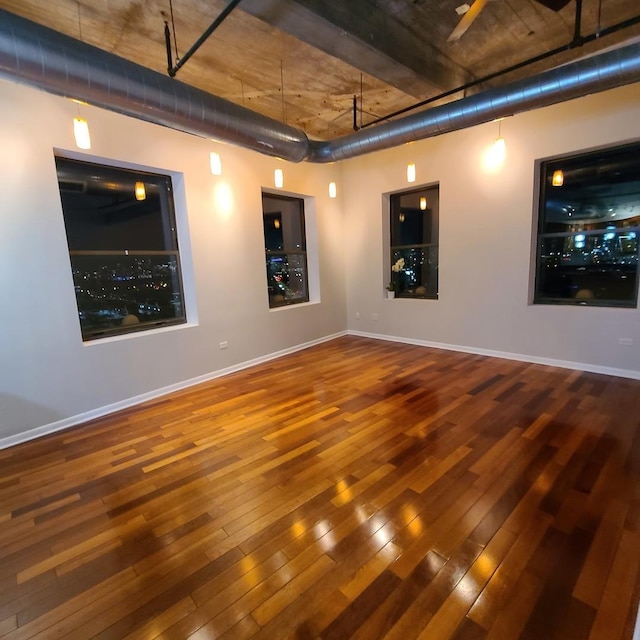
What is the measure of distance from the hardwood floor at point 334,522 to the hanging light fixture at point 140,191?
2369 millimetres

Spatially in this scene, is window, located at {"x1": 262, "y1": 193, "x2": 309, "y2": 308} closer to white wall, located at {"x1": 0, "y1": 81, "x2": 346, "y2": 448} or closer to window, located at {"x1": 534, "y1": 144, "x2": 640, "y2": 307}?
white wall, located at {"x1": 0, "y1": 81, "x2": 346, "y2": 448}

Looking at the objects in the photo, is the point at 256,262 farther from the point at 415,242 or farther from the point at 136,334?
the point at 415,242

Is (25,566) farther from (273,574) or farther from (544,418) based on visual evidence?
(544,418)

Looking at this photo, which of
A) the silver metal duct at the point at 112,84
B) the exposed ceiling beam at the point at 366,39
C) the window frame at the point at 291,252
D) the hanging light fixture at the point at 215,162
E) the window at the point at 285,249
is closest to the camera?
the silver metal duct at the point at 112,84

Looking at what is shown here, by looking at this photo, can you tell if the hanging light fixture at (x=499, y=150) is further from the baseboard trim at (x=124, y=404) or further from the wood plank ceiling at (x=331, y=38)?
the baseboard trim at (x=124, y=404)

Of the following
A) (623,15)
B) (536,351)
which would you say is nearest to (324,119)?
(623,15)

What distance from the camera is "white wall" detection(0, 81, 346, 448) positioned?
2842mm

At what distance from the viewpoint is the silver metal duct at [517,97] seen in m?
2.55

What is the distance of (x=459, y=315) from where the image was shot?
194 inches

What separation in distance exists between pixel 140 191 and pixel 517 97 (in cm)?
384

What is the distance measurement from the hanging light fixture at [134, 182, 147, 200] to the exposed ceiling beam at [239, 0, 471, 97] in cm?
212

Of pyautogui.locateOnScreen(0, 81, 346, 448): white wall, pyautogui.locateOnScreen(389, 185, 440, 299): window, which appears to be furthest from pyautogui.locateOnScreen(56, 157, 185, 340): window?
pyautogui.locateOnScreen(389, 185, 440, 299): window

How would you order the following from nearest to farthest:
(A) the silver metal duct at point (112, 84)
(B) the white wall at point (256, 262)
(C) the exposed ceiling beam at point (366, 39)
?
(A) the silver metal duct at point (112, 84)
(C) the exposed ceiling beam at point (366, 39)
(B) the white wall at point (256, 262)

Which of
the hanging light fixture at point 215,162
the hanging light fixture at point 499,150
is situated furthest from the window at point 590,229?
the hanging light fixture at point 215,162
